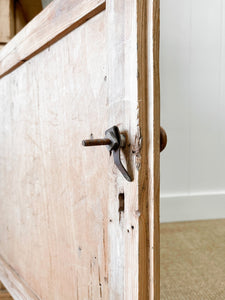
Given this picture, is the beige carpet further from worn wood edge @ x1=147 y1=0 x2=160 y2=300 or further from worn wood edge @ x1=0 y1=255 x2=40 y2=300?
worn wood edge @ x1=147 y1=0 x2=160 y2=300

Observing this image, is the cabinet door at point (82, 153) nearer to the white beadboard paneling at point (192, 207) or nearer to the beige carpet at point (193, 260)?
the beige carpet at point (193, 260)

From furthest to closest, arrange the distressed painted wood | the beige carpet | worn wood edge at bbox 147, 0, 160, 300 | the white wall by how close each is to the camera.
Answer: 1. the white wall
2. the distressed painted wood
3. the beige carpet
4. worn wood edge at bbox 147, 0, 160, 300

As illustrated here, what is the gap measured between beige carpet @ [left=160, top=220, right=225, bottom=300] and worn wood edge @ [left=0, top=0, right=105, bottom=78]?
85 centimetres

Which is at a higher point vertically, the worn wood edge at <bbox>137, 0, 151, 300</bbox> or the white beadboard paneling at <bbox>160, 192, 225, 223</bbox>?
the worn wood edge at <bbox>137, 0, 151, 300</bbox>

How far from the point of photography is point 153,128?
1.26 ft

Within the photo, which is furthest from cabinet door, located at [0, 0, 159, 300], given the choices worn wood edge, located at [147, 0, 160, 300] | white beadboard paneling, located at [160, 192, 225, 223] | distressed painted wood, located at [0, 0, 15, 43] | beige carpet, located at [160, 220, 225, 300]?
white beadboard paneling, located at [160, 192, 225, 223]

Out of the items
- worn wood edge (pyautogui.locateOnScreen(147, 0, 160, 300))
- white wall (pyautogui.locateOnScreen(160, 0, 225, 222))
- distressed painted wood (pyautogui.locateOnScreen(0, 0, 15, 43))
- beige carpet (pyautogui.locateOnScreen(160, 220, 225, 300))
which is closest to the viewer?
worn wood edge (pyautogui.locateOnScreen(147, 0, 160, 300))

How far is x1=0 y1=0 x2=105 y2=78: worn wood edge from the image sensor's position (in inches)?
19.8

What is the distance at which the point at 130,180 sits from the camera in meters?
0.40

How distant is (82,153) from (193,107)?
1263mm

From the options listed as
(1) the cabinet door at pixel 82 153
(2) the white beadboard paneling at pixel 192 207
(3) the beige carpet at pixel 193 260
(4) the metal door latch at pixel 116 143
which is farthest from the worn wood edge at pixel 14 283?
(2) the white beadboard paneling at pixel 192 207

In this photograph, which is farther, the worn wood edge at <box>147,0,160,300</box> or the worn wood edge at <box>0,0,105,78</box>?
the worn wood edge at <box>0,0,105,78</box>

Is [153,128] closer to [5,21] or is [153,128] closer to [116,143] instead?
[116,143]

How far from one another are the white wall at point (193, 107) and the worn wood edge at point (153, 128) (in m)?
1.26
